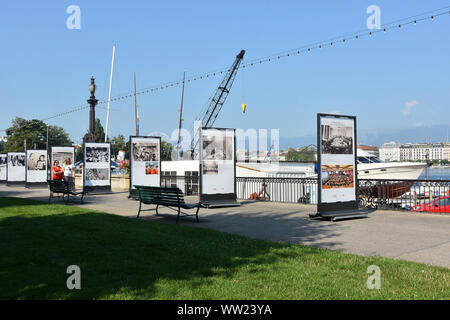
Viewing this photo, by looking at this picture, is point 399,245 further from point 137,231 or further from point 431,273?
point 137,231

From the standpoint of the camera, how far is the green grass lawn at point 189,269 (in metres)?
4.74

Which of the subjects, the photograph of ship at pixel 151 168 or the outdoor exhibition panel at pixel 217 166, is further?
the photograph of ship at pixel 151 168

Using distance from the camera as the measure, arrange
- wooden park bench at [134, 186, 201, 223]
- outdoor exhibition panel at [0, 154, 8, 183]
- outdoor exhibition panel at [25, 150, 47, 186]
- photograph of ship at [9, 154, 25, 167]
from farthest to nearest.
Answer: outdoor exhibition panel at [0, 154, 8, 183] < photograph of ship at [9, 154, 25, 167] < outdoor exhibition panel at [25, 150, 47, 186] < wooden park bench at [134, 186, 201, 223]

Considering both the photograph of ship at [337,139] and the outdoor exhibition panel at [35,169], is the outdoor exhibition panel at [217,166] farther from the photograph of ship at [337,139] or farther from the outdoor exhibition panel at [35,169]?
the outdoor exhibition panel at [35,169]

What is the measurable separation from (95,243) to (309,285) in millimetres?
4232

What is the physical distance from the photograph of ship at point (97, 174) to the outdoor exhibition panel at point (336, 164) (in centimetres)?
1388

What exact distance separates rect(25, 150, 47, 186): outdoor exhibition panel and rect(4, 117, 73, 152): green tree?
53992 millimetres

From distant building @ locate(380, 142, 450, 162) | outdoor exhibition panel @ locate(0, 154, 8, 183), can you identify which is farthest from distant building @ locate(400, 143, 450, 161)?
outdoor exhibition panel @ locate(0, 154, 8, 183)

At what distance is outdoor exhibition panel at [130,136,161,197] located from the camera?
63.3ft

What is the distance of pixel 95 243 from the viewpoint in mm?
7582

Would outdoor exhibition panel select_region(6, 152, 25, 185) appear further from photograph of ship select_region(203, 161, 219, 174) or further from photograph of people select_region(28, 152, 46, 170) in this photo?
photograph of ship select_region(203, 161, 219, 174)

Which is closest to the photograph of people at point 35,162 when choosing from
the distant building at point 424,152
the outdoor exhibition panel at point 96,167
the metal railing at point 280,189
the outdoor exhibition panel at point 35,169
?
the outdoor exhibition panel at point 35,169
